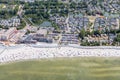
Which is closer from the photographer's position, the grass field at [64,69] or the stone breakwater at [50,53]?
the grass field at [64,69]

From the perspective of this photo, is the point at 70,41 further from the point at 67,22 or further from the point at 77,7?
the point at 77,7

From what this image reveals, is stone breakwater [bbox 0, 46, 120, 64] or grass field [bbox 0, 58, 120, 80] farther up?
stone breakwater [bbox 0, 46, 120, 64]

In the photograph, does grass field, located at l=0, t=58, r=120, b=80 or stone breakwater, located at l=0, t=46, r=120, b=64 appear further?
stone breakwater, located at l=0, t=46, r=120, b=64

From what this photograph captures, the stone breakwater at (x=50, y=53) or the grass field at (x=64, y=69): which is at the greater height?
the stone breakwater at (x=50, y=53)

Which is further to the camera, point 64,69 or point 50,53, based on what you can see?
point 50,53

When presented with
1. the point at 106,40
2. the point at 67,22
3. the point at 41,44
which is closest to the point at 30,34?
the point at 41,44
